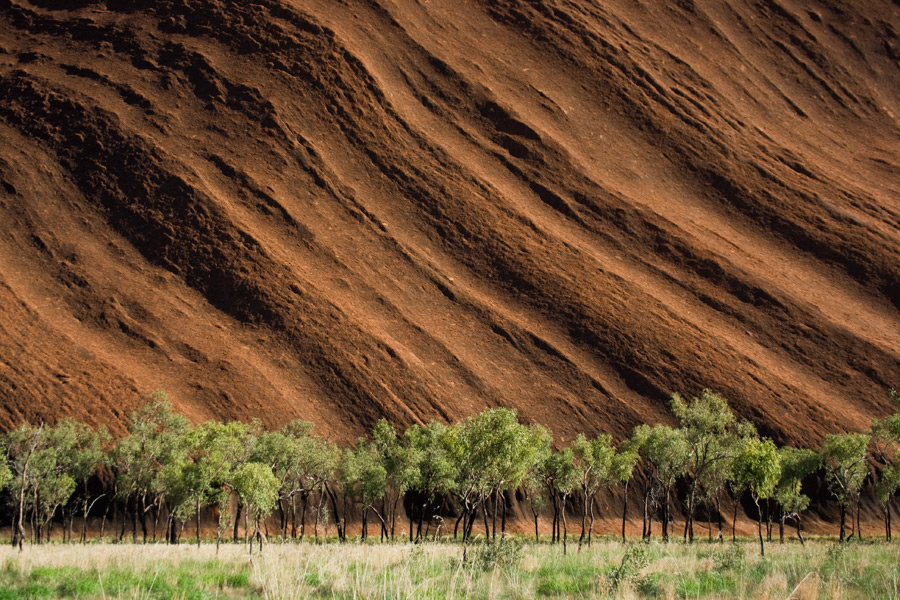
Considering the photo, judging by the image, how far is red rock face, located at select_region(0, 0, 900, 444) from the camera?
204ft

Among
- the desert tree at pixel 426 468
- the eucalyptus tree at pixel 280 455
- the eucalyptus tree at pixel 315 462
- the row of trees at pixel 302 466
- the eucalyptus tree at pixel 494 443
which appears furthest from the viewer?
the eucalyptus tree at pixel 315 462

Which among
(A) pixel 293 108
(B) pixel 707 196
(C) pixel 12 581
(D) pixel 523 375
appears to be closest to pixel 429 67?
(A) pixel 293 108

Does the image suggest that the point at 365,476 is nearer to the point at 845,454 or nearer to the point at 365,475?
the point at 365,475

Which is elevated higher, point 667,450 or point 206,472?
point 667,450

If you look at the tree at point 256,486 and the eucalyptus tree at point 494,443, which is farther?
the tree at point 256,486

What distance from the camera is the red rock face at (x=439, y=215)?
6203 cm

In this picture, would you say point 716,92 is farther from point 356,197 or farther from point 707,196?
point 356,197

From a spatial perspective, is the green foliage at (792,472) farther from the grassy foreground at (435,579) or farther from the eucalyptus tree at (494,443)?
the grassy foreground at (435,579)

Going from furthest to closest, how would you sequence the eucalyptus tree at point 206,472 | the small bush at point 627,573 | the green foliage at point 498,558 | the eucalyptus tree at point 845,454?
1. the eucalyptus tree at point 845,454
2. the eucalyptus tree at point 206,472
3. the green foliage at point 498,558
4. the small bush at point 627,573

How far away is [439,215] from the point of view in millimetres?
75250

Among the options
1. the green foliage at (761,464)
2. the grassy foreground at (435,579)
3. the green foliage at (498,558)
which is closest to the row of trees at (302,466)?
the green foliage at (761,464)

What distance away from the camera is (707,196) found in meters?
81.2

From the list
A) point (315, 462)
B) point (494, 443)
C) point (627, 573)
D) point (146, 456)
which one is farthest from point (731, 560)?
point (146, 456)

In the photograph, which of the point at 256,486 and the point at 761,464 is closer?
the point at 761,464
